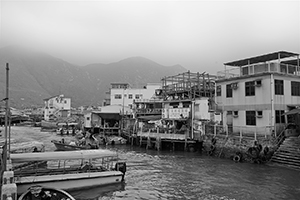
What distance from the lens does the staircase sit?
2246 centimetres

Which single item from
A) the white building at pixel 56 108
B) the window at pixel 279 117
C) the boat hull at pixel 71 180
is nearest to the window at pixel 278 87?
the window at pixel 279 117

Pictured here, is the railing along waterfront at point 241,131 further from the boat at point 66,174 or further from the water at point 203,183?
the boat at point 66,174

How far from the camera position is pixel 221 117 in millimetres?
34219

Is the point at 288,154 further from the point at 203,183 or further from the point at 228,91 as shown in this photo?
the point at 228,91

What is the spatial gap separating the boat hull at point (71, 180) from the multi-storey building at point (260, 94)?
16.7 m

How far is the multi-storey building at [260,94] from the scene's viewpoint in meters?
27.0

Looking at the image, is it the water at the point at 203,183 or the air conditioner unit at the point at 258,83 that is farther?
the air conditioner unit at the point at 258,83

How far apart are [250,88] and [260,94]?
4.88 feet

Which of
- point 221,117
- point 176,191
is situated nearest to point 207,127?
point 221,117

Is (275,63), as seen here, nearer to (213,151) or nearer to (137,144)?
(213,151)

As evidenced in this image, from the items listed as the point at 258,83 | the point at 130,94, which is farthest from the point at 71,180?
the point at 130,94

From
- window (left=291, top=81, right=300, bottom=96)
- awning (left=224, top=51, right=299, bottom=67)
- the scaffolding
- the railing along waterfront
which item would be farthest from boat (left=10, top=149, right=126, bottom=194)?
the scaffolding

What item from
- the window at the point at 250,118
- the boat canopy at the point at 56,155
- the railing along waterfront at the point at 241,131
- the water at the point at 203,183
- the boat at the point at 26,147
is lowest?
the water at the point at 203,183

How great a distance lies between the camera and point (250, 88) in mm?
28812
